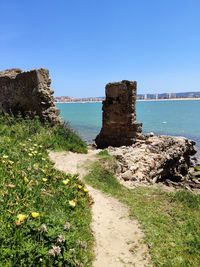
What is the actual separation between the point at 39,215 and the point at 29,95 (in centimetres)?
1173

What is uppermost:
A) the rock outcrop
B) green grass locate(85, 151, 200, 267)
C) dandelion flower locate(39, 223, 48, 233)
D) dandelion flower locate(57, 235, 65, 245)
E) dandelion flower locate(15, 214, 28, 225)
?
dandelion flower locate(15, 214, 28, 225)

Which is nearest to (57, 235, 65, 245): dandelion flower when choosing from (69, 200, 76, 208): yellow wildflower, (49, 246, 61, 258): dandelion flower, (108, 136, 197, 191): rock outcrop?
(49, 246, 61, 258): dandelion flower

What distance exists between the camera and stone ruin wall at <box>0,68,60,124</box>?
16.4 meters

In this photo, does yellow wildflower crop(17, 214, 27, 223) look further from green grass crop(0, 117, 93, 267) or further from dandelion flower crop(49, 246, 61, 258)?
dandelion flower crop(49, 246, 61, 258)

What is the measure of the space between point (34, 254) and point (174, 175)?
514 inches

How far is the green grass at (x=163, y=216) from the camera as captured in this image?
700cm

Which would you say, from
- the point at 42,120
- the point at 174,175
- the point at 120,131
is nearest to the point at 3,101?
the point at 42,120

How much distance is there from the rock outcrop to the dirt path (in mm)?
2961

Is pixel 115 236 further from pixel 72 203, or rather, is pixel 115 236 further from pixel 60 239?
pixel 60 239

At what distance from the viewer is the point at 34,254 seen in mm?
5211

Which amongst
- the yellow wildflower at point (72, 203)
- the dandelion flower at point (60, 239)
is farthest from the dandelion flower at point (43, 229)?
the yellow wildflower at point (72, 203)

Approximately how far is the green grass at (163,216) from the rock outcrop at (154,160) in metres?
1.26

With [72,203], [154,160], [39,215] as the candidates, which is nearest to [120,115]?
[154,160]

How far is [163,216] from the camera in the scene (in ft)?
28.7
